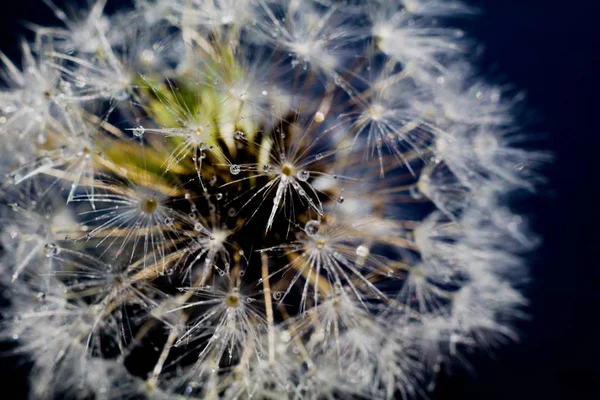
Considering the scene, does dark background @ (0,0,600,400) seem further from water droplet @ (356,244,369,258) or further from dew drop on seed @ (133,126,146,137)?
dew drop on seed @ (133,126,146,137)

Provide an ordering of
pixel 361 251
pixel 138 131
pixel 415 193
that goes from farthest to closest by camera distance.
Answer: pixel 415 193, pixel 361 251, pixel 138 131

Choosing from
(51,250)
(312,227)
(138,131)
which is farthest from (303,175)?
(51,250)

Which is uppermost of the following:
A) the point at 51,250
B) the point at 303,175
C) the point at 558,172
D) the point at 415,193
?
the point at 558,172

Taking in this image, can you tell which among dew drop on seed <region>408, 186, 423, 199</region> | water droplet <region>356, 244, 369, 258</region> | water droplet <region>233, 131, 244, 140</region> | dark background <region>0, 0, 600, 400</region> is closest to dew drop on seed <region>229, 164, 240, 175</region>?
water droplet <region>233, 131, 244, 140</region>

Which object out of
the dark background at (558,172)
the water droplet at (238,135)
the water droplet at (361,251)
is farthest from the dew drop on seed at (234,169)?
the dark background at (558,172)

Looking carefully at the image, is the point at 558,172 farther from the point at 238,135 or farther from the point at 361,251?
the point at 238,135

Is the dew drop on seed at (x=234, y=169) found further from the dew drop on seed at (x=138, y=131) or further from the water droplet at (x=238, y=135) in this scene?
the dew drop on seed at (x=138, y=131)
